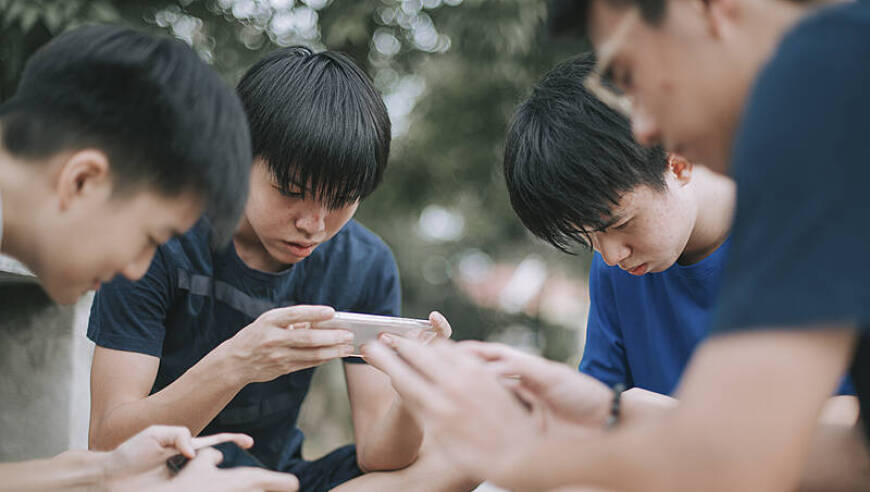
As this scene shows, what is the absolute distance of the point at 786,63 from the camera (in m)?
1.00

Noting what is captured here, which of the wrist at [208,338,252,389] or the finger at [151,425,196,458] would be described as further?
the wrist at [208,338,252,389]

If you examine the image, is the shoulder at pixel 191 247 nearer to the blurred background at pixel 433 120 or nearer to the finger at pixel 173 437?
the blurred background at pixel 433 120

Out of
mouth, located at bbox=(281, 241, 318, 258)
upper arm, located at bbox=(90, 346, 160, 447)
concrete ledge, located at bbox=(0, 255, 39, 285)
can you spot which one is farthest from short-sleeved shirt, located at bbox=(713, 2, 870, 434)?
concrete ledge, located at bbox=(0, 255, 39, 285)

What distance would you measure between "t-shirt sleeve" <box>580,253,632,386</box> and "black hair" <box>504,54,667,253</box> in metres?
0.45

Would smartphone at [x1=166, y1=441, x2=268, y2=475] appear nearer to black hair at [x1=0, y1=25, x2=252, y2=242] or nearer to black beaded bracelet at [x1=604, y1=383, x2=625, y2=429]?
black hair at [x1=0, y1=25, x2=252, y2=242]

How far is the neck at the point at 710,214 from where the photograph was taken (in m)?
2.21

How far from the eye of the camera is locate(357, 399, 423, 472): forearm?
2121mm

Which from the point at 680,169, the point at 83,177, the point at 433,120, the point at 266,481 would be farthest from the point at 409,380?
the point at 433,120

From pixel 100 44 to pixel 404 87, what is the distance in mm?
5300

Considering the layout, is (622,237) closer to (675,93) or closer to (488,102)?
(675,93)

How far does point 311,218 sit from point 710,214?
112 cm

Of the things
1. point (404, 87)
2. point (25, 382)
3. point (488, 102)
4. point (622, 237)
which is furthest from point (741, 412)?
point (404, 87)

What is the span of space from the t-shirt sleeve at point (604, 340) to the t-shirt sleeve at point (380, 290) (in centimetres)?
65

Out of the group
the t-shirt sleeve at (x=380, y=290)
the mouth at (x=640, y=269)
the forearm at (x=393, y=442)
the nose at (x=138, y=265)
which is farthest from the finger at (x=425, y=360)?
the t-shirt sleeve at (x=380, y=290)
